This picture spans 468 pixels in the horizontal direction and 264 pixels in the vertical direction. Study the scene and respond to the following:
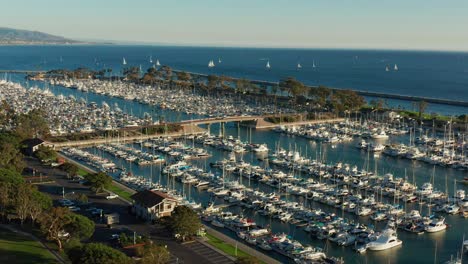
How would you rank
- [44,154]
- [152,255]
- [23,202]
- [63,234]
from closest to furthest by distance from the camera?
1. [152,255]
2. [63,234]
3. [23,202]
4. [44,154]

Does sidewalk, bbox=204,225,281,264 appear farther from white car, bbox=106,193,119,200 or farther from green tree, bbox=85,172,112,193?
green tree, bbox=85,172,112,193

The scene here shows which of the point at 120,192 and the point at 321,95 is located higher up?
the point at 321,95

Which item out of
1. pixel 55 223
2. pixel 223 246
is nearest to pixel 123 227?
pixel 55 223

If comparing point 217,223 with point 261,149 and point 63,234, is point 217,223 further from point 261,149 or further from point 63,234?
point 261,149

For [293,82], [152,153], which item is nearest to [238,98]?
[293,82]

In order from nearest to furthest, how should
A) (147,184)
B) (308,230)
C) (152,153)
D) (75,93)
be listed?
(308,230) → (147,184) → (152,153) → (75,93)

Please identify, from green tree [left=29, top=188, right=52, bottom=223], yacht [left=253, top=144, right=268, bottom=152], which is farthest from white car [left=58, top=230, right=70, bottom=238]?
yacht [left=253, top=144, right=268, bottom=152]

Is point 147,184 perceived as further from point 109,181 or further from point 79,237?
point 79,237

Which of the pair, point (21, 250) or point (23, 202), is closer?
point (21, 250)
